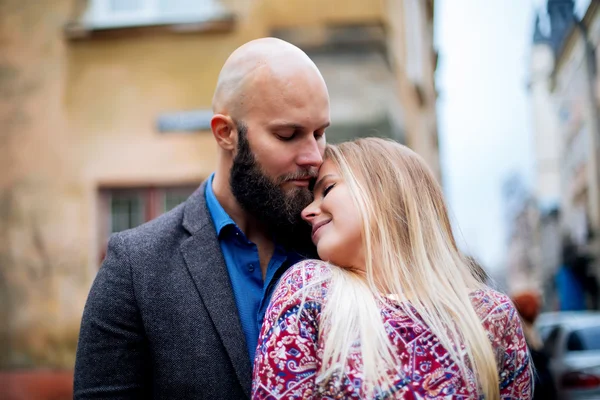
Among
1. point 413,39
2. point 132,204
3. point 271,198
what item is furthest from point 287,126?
point 413,39

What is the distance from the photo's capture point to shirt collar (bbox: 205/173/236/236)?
266cm

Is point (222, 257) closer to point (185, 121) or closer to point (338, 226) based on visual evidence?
point (338, 226)

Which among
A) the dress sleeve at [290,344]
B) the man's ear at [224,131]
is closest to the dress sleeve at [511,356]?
the dress sleeve at [290,344]

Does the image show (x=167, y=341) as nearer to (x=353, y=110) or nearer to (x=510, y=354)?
(x=510, y=354)

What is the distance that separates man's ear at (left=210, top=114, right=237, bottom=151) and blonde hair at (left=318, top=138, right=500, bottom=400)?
52 centimetres

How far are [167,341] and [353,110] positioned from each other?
5609mm

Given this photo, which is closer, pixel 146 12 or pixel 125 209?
pixel 125 209

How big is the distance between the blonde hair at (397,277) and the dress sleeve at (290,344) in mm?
47

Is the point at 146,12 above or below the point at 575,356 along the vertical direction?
above

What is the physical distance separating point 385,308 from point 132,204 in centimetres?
666

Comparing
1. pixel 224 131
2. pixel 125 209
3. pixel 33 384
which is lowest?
pixel 33 384

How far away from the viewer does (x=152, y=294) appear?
2365 millimetres

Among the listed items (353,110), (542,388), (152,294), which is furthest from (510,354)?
(353,110)

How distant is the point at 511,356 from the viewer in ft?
6.97
